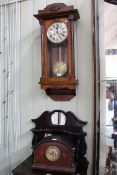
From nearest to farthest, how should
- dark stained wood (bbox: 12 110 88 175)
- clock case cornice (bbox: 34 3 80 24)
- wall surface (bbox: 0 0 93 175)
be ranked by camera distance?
dark stained wood (bbox: 12 110 88 175) < clock case cornice (bbox: 34 3 80 24) < wall surface (bbox: 0 0 93 175)

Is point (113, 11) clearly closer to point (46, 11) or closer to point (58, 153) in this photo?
point (46, 11)

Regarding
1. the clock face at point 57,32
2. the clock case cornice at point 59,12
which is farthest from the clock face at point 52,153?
the clock case cornice at point 59,12

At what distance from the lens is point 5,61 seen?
1.84 meters

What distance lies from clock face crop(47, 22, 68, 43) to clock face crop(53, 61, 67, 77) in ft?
0.51

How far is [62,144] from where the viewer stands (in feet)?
4.55

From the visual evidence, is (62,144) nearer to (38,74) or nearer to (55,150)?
(55,150)

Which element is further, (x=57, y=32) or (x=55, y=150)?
(x=57, y=32)

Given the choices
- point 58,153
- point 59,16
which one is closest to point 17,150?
point 58,153

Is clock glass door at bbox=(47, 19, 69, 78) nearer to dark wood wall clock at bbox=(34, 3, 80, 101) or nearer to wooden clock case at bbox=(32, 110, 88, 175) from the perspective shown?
dark wood wall clock at bbox=(34, 3, 80, 101)

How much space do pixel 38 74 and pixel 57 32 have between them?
366 mm

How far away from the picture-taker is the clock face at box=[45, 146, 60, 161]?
139 centimetres

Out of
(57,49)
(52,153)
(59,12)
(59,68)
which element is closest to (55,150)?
(52,153)

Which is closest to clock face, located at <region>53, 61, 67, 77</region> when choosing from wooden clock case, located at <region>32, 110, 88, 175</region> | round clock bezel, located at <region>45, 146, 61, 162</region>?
wooden clock case, located at <region>32, 110, 88, 175</region>

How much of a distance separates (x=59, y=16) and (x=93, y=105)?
646 mm
